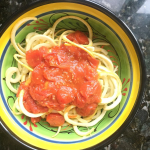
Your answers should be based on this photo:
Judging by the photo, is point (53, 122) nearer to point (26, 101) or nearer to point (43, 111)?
point (43, 111)

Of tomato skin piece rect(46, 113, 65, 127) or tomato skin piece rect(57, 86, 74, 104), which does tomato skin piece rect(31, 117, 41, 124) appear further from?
tomato skin piece rect(57, 86, 74, 104)

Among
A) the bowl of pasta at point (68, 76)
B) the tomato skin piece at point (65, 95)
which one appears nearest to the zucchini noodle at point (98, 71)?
the bowl of pasta at point (68, 76)

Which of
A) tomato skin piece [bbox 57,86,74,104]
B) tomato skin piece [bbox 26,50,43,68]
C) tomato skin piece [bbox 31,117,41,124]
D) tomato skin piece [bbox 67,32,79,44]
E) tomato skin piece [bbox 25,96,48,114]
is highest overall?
tomato skin piece [bbox 67,32,79,44]

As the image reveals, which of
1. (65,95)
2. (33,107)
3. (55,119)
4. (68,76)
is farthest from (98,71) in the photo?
(33,107)

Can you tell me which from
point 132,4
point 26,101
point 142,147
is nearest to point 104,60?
point 132,4

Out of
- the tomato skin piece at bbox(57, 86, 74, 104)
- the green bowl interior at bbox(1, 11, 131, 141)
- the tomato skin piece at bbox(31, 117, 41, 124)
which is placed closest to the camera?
the tomato skin piece at bbox(57, 86, 74, 104)

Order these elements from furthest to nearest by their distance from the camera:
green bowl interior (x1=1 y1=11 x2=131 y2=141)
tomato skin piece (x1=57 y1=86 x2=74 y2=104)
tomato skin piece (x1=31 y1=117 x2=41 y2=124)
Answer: tomato skin piece (x1=31 y1=117 x2=41 y2=124)
green bowl interior (x1=1 y1=11 x2=131 y2=141)
tomato skin piece (x1=57 y1=86 x2=74 y2=104)

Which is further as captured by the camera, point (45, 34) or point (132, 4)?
point (132, 4)

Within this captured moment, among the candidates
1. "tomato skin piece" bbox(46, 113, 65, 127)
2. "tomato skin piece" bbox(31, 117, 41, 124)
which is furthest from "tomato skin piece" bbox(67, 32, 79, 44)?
"tomato skin piece" bbox(31, 117, 41, 124)
